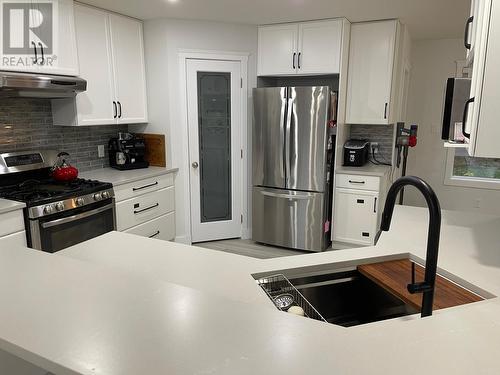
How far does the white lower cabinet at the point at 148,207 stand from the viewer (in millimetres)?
3324

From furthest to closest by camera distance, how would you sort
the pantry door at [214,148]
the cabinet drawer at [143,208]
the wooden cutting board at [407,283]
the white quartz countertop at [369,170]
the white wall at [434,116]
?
the white wall at [434,116], the pantry door at [214,148], the white quartz countertop at [369,170], the cabinet drawer at [143,208], the wooden cutting board at [407,283]

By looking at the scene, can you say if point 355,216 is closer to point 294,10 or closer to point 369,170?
point 369,170

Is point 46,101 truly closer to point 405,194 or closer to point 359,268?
point 359,268

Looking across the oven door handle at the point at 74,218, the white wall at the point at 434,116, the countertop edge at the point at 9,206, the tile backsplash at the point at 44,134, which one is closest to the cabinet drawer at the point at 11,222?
the countertop edge at the point at 9,206

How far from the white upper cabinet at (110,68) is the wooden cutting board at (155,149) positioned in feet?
0.70

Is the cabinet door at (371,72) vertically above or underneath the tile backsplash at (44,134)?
above

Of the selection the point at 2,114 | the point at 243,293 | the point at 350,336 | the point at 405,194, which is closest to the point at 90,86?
the point at 2,114

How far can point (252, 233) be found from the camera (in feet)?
13.8

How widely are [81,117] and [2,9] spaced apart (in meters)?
0.93

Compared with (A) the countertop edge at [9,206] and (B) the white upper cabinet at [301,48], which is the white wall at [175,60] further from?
(A) the countertop edge at [9,206]

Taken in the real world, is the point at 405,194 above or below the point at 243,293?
below

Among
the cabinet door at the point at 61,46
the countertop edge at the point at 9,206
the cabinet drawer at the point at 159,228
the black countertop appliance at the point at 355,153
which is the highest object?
the cabinet door at the point at 61,46

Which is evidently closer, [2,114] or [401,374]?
[401,374]

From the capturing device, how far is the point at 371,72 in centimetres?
373
